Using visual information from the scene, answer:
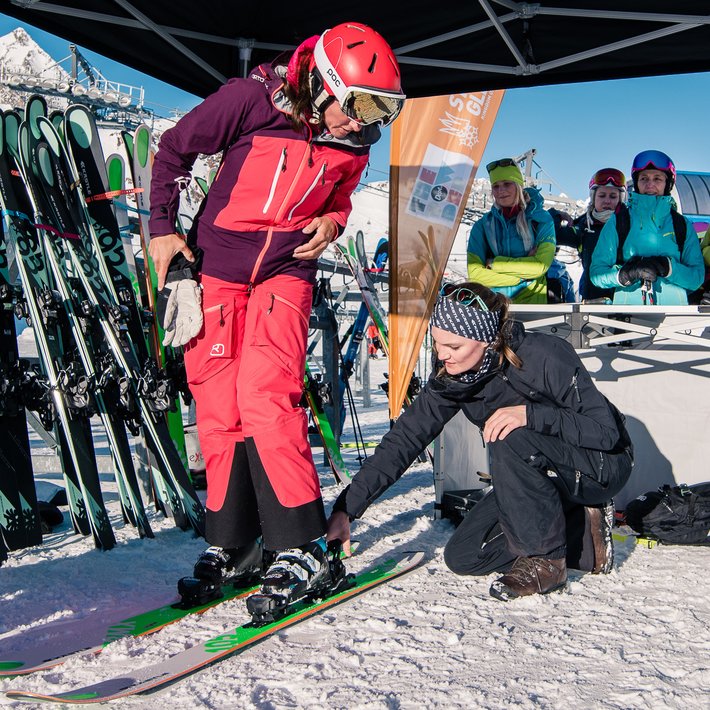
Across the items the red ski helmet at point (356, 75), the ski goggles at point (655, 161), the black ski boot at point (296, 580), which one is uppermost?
the red ski helmet at point (356, 75)

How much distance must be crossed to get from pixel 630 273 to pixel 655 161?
0.71m

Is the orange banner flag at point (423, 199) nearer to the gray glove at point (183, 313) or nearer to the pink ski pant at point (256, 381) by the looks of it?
the pink ski pant at point (256, 381)

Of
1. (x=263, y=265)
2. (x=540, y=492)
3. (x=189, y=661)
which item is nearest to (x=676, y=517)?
(x=540, y=492)

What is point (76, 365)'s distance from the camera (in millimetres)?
3299

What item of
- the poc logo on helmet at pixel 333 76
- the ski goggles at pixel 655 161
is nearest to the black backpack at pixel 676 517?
the ski goggles at pixel 655 161

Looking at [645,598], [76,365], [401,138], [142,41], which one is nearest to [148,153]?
[142,41]

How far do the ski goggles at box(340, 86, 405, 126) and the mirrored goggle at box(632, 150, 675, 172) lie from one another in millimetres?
2387

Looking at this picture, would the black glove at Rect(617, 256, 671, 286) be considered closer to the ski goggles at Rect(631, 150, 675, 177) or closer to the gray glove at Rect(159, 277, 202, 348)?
the ski goggles at Rect(631, 150, 675, 177)

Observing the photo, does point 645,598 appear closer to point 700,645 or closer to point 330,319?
point 700,645

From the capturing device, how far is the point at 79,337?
344 cm

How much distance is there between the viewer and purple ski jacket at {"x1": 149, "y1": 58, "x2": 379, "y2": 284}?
2359 mm

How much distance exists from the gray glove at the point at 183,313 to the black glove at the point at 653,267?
8.52 ft

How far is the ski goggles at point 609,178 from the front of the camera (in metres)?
5.04

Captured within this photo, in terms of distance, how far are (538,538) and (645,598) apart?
1.35ft
